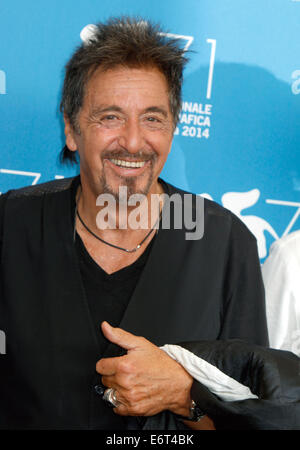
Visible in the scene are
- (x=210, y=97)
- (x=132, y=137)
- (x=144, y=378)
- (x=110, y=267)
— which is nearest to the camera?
(x=144, y=378)

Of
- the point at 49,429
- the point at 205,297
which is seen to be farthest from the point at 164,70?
the point at 49,429

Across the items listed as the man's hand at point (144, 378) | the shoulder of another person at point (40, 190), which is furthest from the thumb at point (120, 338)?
the shoulder of another person at point (40, 190)

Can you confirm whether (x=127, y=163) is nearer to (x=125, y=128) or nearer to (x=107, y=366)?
(x=125, y=128)

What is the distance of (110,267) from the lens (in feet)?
A: 4.42

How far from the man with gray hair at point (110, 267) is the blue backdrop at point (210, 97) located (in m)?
0.36

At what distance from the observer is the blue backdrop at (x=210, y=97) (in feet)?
5.57

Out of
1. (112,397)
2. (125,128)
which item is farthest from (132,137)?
(112,397)

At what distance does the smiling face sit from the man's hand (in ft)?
1.23

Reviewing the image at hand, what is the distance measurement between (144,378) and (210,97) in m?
1.00

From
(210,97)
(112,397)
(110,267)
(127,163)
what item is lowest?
(112,397)

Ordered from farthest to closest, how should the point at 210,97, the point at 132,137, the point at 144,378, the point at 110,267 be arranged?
the point at 210,97, the point at 110,267, the point at 132,137, the point at 144,378

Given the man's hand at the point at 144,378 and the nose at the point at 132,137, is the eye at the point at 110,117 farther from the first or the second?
the man's hand at the point at 144,378

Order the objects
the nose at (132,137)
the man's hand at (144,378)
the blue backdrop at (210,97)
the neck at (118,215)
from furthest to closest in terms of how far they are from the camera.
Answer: the blue backdrop at (210,97), the neck at (118,215), the nose at (132,137), the man's hand at (144,378)

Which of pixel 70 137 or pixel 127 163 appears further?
pixel 70 137
